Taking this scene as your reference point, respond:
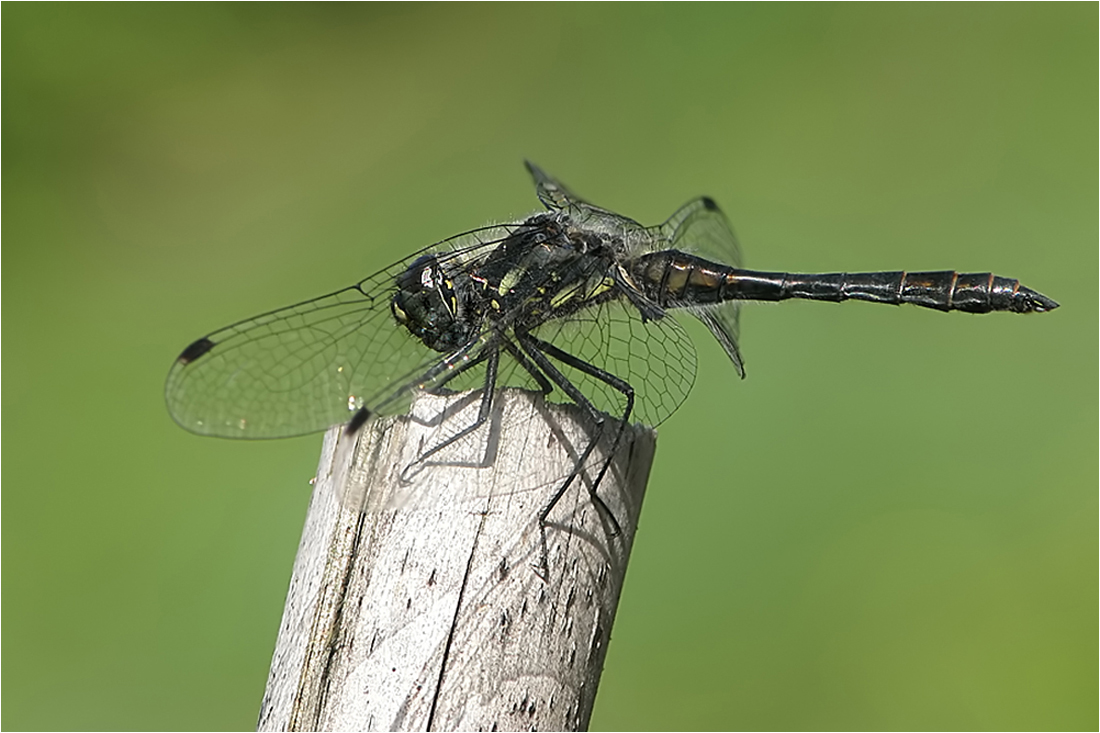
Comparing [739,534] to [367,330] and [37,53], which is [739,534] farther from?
[37,53]

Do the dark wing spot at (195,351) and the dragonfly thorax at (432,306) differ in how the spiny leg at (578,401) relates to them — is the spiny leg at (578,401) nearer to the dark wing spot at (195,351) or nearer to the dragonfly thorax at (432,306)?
the dragonfly thorax at (432,306)

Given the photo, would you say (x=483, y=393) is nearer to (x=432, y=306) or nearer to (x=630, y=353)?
(x=432, y=306)

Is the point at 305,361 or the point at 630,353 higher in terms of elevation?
the point at 630,353

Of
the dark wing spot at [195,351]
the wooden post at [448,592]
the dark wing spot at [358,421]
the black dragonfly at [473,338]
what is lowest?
the wooden post at [448,592]

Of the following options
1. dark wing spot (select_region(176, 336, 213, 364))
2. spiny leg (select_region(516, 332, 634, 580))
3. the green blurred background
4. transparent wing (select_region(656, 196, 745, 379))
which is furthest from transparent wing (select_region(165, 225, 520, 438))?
the green blurred background

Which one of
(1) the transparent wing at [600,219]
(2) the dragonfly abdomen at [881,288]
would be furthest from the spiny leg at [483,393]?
(2) the dragonfly abdomen at [881,288]

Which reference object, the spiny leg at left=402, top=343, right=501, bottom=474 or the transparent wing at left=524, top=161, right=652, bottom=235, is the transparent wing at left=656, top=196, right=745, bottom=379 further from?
the spiny leg at left=402, top=343, right=501, bottom=474

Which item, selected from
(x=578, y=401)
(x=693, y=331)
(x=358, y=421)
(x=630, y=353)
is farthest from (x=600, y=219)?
(x=693, y=331)
